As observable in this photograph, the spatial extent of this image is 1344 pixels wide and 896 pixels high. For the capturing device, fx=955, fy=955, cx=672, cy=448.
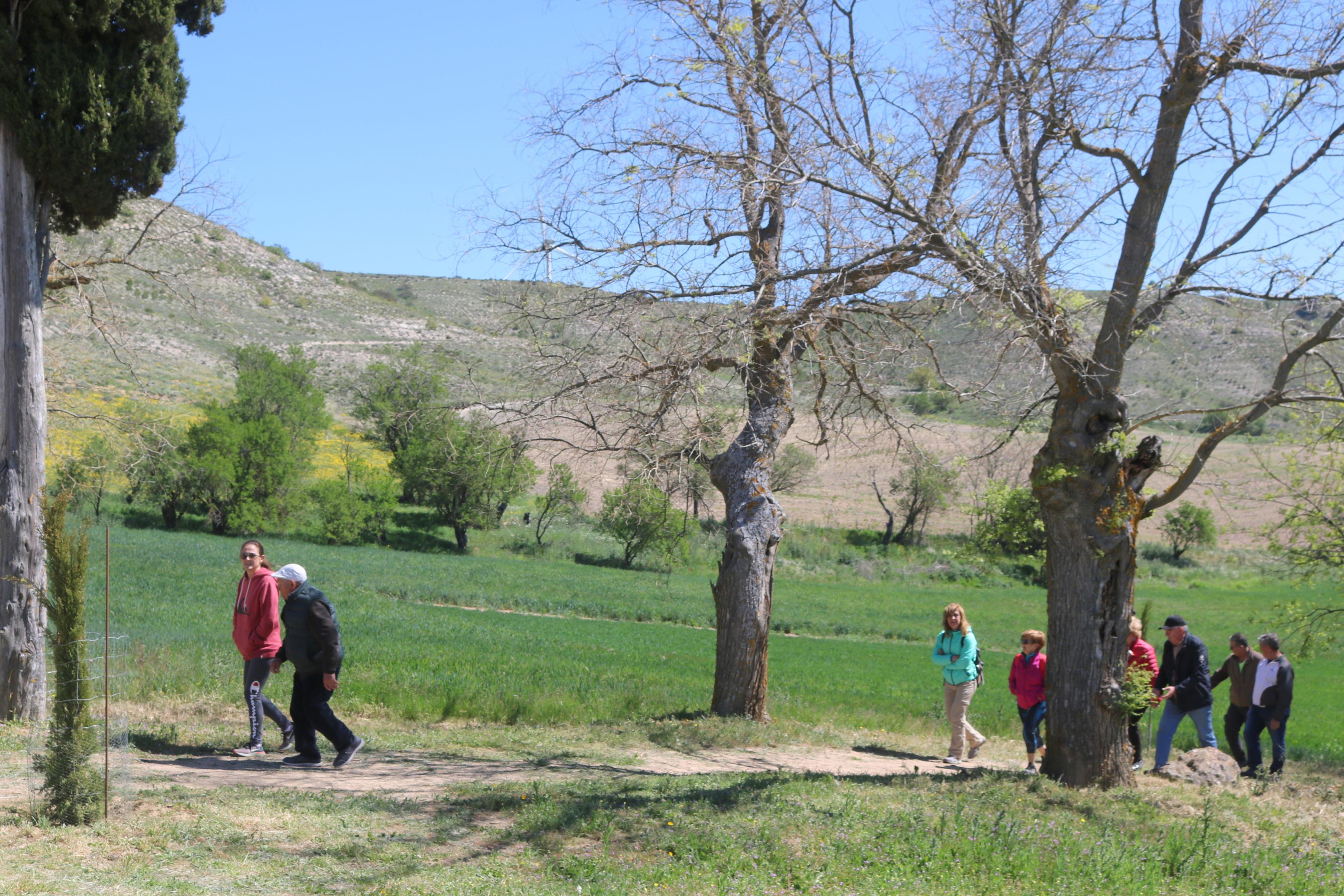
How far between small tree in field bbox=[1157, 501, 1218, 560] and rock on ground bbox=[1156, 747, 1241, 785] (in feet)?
180

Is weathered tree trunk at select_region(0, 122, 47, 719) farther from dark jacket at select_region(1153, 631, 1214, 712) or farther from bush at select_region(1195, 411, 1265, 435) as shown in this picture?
dark jacket at select_region(1153, 631, 1214, 712)

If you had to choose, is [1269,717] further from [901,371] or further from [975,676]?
[901,371]

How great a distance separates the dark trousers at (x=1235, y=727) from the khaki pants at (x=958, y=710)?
113 inches

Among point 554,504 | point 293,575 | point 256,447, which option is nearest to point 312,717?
point 293,575

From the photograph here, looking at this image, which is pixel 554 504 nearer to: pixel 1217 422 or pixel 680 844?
pixel 1217 422

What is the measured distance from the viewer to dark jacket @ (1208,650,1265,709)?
10953 mm

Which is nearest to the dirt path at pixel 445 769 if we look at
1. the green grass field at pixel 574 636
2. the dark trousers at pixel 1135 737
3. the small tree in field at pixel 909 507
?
the dark trousers at pixel 1135 737

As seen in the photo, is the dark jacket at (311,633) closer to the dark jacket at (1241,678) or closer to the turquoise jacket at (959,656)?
the turquoise jacket at (959,656)

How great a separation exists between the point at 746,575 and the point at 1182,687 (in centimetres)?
501

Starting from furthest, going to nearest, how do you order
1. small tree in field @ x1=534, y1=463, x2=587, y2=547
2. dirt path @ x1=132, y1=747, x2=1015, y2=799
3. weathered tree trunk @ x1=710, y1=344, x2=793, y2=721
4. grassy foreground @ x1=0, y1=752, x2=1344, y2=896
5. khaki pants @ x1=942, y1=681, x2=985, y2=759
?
small tree in field @ x1=534, y1=463, x2=587, y2=547, weathered tree trunk @ x1=710, y1=344, x2=793, y2=721, khaki pants @ x1=942, y1=681, x2=985, y2=759, dirt path @ x1=132, y1=747, x2=1015, y2=799, grassy foreground @ x1=0, y1=752, x2=1344, y2=896

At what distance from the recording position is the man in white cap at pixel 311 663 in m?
8.33

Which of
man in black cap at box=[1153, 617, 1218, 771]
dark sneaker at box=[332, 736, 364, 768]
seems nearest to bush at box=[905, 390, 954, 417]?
man in black cap at box=[1153, 617, 1218, 771]

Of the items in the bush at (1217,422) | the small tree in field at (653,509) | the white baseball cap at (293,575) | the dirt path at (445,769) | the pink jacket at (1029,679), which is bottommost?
the dirt path at (445,769)

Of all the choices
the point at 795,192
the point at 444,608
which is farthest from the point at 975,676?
the point at 444,608
